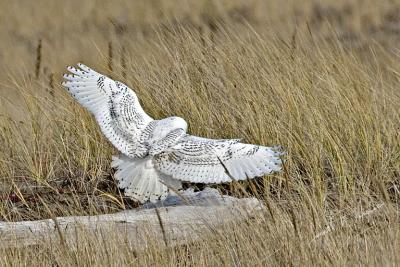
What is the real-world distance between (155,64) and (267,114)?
2.89 feet

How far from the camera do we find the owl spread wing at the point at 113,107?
5.53m

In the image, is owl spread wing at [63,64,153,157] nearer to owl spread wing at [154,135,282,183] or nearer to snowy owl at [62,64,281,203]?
snowy owl at [62,64,281,203]

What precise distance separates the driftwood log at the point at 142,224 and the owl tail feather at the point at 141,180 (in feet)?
0.23

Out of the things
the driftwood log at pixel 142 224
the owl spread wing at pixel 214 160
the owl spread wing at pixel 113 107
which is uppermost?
the owl spread wing at pixel 113 107

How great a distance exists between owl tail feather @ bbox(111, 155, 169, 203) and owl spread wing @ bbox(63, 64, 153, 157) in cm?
6

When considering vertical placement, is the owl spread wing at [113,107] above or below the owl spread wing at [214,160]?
above

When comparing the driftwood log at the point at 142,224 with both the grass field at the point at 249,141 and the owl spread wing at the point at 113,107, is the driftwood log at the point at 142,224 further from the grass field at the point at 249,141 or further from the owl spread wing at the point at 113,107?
the owl spread wing at the point at 113,107

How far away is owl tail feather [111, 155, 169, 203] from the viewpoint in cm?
532

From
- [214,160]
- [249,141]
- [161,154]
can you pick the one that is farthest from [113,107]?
[249,141]

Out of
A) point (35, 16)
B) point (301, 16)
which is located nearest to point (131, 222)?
point (301, 16)

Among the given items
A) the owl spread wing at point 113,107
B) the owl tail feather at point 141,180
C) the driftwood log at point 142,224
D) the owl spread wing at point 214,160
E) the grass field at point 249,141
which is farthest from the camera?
the owl spread wing at point 113,107

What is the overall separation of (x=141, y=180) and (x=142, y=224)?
1.26ft

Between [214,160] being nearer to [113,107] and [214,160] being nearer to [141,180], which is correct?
[141,180]

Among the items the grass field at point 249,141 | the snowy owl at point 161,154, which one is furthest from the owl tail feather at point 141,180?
the grass field at point 249,141
